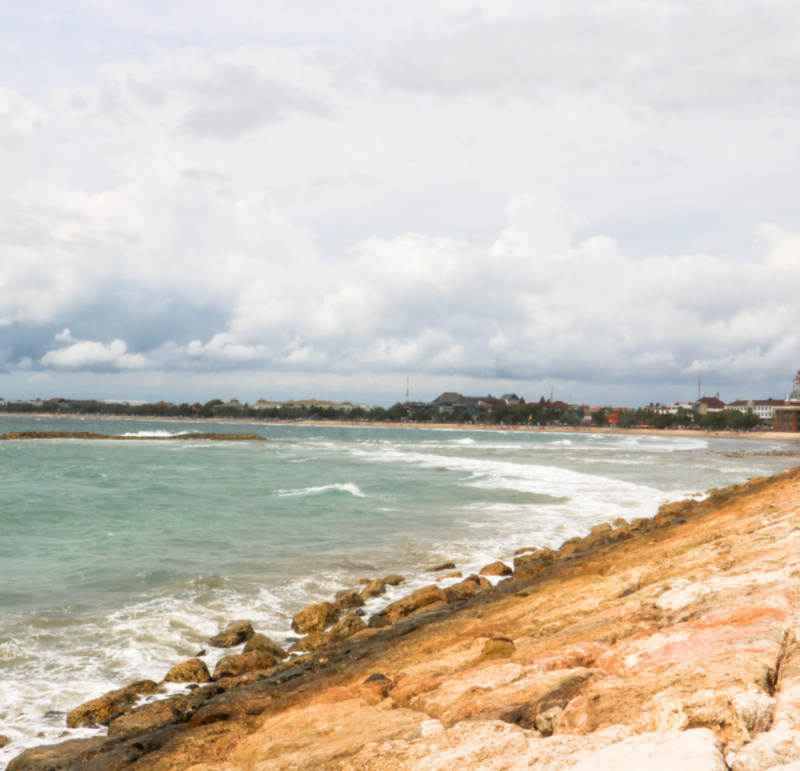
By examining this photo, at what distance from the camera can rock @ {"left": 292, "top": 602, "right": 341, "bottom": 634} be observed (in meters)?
10.8

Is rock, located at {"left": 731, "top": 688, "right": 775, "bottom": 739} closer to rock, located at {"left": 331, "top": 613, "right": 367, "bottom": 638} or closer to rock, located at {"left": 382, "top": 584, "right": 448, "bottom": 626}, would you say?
rock, located at {"left": 331, "top": 613, "right": 367, "bottom": 638}

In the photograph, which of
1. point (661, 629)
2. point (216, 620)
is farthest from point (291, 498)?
point (661, 629)

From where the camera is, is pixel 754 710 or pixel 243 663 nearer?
pixel 754 710

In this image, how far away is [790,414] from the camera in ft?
434

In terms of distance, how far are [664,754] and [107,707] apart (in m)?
6.34

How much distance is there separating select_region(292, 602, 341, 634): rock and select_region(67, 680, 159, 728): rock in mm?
3190

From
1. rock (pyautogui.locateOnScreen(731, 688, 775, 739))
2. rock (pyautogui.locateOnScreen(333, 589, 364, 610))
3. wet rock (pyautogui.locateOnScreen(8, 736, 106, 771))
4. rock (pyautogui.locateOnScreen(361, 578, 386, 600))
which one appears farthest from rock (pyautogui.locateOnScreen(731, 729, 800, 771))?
rock (pyautogui.locateOnScreen(361, 578, 386, 600))

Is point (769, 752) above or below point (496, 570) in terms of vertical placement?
above

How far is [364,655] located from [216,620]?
4.11 meters

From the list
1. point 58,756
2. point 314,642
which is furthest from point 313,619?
point 58,756

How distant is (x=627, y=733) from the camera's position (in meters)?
4.08

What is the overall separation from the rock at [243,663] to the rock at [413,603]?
2380 mm

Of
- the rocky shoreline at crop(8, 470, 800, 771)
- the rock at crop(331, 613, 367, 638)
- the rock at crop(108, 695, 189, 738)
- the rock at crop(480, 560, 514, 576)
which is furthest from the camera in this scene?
the rock at crop(480, 560, 514, 576)

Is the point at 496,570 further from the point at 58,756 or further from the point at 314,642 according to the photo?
the point at 58,756
